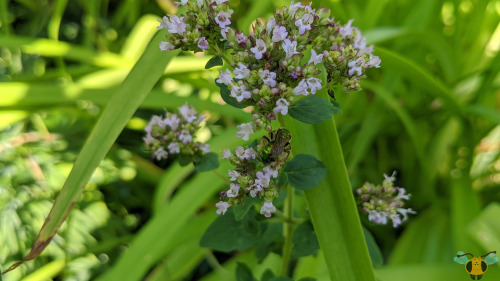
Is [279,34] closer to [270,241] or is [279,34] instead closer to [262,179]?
[262,179]

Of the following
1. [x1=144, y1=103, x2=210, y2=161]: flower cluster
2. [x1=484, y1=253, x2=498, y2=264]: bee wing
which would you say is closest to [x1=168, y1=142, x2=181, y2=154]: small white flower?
[x1=144, y1=103, x2=210, y2=161]: flower cluster

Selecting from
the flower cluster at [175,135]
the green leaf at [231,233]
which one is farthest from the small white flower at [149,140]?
the green leaf at [231,233]

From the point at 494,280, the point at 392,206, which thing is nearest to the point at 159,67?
the point at 392,206

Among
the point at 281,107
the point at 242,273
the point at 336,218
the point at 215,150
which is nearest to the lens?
the point at 281,107

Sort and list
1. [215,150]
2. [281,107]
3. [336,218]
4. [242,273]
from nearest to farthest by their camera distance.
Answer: [281,107], [336,218], [242,273], [215,150]

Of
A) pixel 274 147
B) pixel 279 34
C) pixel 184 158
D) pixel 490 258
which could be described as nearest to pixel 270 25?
pixel 279 34

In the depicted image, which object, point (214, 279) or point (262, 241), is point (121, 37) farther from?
point (262, 241)
